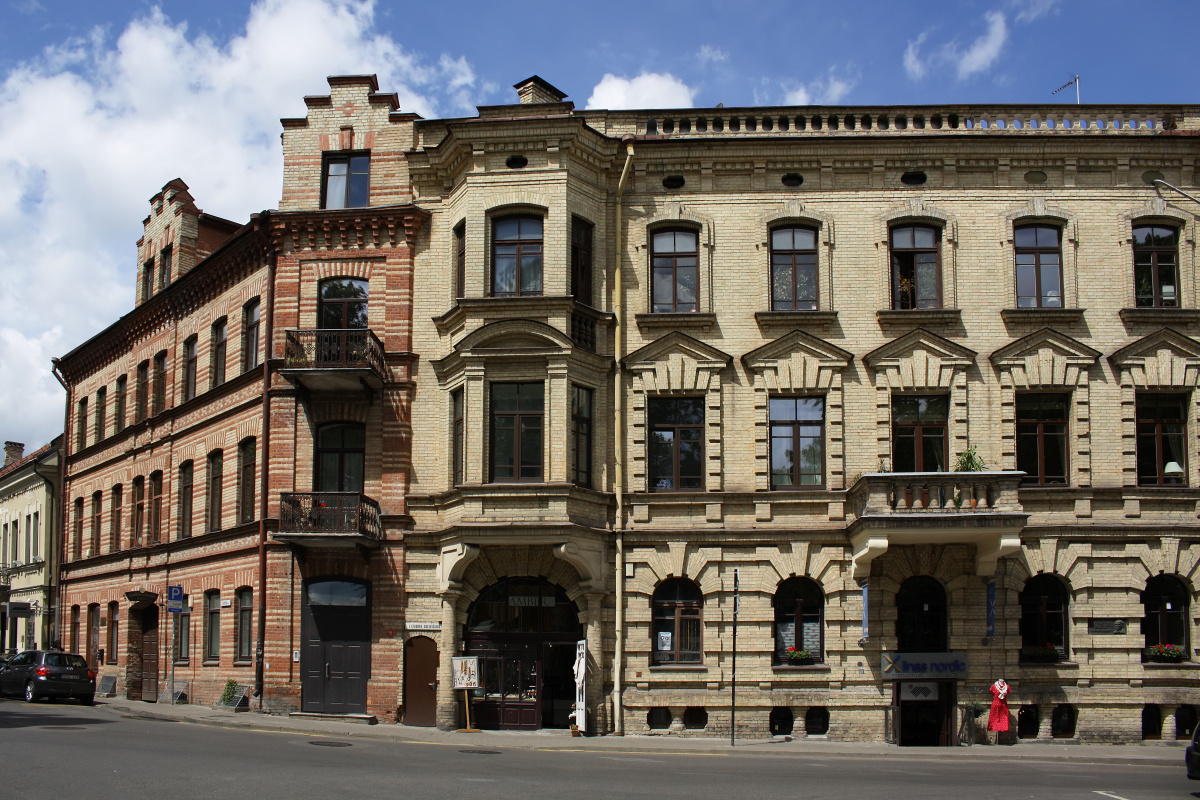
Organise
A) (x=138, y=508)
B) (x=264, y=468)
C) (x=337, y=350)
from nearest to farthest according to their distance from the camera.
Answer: (x=337, y=350), (x=264, y=468), (x=138, y=508)

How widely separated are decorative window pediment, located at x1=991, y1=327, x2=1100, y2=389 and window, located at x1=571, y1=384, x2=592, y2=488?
9.59 m

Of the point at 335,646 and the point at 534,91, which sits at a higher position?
the point at 534,91

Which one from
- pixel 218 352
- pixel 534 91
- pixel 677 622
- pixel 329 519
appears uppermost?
pixel 534 91

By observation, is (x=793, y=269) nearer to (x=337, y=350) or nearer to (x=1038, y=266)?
(x=1038, y=266)

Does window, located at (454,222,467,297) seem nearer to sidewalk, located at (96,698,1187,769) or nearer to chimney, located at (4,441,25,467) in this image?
sidewalk, located at (96,698,1187,769)

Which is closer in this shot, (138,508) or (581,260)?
(581,260)

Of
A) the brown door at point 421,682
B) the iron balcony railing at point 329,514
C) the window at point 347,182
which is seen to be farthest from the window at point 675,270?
the brown door at point 421,682

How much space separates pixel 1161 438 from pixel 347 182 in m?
21.0

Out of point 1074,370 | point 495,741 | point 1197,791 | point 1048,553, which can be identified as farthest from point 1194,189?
point 495,741

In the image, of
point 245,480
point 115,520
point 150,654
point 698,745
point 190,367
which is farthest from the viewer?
point 115,520

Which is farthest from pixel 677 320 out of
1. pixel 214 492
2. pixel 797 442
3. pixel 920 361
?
pixel 214 492

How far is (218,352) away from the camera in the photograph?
3259 cm

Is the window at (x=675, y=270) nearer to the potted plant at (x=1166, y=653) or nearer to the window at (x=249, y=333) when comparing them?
the window at (x=249, y=333)

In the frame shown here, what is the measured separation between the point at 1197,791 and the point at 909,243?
46.3ft
